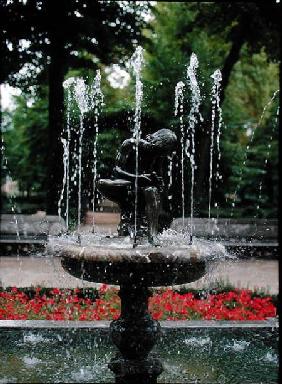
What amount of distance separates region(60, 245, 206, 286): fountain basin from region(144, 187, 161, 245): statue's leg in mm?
451

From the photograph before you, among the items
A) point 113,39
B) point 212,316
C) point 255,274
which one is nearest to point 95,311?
point 212,316

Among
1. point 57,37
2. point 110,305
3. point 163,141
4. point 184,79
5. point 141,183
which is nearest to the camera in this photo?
point 141,183

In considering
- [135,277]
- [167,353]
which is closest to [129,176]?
[135,277]

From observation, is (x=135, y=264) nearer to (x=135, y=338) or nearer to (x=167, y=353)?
(x=135, y=338)

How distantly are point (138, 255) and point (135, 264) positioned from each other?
87 millimetres

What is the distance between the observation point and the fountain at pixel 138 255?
15.6 feet

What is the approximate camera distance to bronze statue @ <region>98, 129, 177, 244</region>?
544 centimetres

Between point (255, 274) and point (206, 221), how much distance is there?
3974 mm

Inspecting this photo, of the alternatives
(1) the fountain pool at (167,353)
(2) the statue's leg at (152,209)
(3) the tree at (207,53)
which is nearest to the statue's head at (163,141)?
(2) the statue's leg at (152,209)

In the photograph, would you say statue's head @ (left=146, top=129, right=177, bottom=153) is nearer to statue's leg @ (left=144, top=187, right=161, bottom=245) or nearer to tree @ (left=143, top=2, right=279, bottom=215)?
statue's leg @ (left=144, top=187, right=161, bottom=245)

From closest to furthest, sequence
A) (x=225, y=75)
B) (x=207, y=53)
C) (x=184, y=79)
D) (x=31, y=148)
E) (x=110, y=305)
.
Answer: (x=110, y=305) < (x=225, y=75) < (x=207, y=53) < (x=184, y=79) < (x=31, y=148)

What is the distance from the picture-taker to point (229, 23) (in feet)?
59.8

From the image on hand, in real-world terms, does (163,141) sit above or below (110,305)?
above

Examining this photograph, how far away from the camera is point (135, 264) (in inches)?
186
